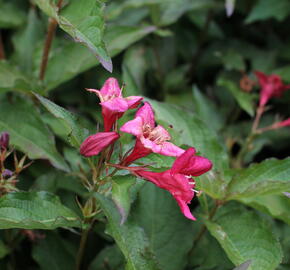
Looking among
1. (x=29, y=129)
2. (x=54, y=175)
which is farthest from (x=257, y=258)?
(x=29, y=129)

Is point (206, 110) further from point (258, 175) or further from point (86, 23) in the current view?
point (86, 23)

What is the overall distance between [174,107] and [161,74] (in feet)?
2.03

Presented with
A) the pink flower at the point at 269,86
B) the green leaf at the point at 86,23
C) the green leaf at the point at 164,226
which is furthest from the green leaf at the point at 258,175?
the pink flower at the point at 269,86

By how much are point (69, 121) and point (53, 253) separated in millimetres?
530

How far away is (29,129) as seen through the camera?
1.41 meters

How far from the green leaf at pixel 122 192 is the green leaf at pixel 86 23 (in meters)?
0.23

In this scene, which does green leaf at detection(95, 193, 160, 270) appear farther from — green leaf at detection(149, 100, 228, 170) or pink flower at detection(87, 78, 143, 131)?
green leaf at detection(149, 100, 228, 170)

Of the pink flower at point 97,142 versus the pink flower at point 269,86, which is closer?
the pink flower at point 97,142

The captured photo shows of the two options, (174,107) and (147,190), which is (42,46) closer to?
(174,107)

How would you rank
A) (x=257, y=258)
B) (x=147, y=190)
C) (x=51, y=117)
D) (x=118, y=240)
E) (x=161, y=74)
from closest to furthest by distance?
(x=118, y=240), (x=257, y=258), (x=147, y=190), (x=51, y=117), (x=161, y=74)

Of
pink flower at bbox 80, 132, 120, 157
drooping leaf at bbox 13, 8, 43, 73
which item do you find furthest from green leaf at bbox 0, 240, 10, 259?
drooping leaf at bbox 13, 8, 43, 73

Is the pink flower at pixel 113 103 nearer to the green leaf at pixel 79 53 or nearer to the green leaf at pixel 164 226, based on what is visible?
the green leaf at pixel 164 226

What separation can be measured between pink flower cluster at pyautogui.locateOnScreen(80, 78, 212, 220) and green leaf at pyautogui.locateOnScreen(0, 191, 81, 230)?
0.18 m

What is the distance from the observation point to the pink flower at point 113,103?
967mm
